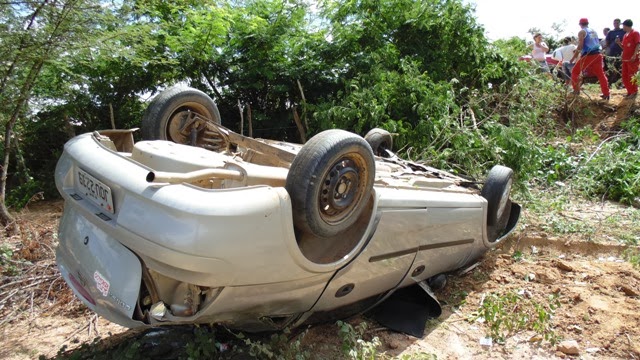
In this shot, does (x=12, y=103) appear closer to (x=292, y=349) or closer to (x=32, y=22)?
(x=32, y=22)

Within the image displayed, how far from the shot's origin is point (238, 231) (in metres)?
2.24

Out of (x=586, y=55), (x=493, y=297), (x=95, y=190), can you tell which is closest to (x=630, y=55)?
(x=586, y=55)

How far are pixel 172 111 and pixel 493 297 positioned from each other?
115 inches

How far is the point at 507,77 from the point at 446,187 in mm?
5796

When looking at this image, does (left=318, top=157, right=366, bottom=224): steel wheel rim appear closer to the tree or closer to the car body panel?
the car body panel

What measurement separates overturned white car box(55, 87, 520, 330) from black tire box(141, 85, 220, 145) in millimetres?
223

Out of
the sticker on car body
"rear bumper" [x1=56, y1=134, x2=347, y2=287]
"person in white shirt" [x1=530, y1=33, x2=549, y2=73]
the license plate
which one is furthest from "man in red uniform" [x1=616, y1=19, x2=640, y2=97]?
the sticker on car body

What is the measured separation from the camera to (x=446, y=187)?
3908 mm

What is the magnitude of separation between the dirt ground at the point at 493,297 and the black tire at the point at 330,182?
3.36ft

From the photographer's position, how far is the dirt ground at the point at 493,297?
10.8 ft

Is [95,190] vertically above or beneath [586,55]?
beneath

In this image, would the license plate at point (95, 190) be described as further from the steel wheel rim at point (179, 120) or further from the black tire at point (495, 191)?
the black tire at point (495, 191)

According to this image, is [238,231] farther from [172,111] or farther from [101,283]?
[172,111]

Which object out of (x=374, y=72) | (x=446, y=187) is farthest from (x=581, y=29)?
(x=446, y=187)
